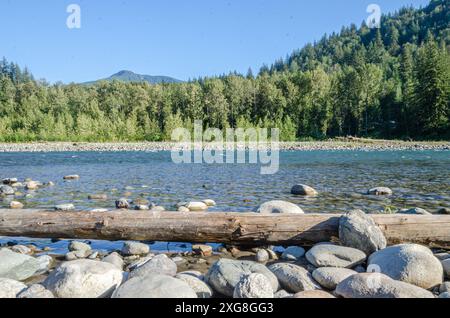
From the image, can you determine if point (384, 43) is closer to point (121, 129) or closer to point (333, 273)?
point (121, 129)

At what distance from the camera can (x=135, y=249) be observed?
6637 millimetres

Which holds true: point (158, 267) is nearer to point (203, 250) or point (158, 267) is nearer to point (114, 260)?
point (114, 260)

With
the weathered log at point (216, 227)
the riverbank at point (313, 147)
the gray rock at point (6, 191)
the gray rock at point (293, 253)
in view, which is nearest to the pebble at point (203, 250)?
the weathered log at point (216, 227)

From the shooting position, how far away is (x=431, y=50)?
69.5m

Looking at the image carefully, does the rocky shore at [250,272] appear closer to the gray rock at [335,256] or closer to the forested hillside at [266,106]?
the gray rock at [335,256]

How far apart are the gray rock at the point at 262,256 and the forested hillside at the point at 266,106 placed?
226 ft

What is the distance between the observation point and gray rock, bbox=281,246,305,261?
6.22 metres

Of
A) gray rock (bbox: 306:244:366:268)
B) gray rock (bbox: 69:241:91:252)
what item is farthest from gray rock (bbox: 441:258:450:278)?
gray rock (bbox: 69:241:91:252)

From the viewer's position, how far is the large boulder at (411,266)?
4.77 meters

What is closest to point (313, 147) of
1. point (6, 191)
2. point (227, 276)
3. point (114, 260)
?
point (6, 191)

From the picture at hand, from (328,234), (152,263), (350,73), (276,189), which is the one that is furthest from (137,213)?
(350,73)

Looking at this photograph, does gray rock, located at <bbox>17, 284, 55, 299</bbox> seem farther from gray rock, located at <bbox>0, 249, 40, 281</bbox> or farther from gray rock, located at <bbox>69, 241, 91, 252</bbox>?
gray rock, located at <bbox>69, 241, 91, 252</bbox>

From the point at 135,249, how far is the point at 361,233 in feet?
13.1

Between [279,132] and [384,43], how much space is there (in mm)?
125824
